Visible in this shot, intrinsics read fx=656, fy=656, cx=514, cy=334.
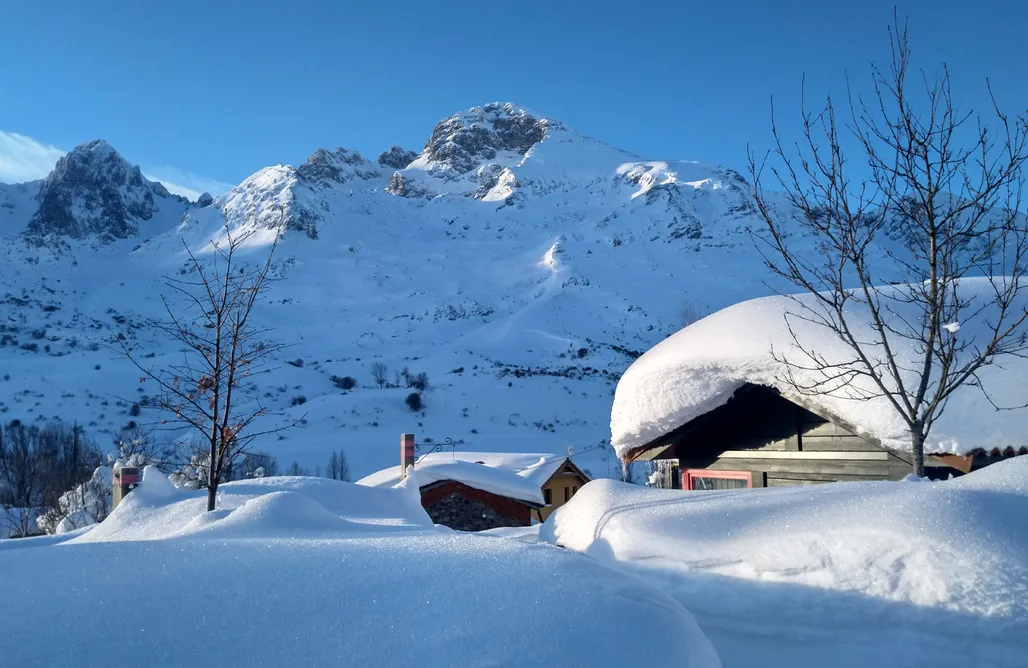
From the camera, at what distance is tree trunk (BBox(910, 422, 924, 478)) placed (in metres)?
4.02

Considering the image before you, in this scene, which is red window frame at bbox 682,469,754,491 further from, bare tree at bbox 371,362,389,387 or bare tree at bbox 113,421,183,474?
bare tree at bbox 371,362,389,387

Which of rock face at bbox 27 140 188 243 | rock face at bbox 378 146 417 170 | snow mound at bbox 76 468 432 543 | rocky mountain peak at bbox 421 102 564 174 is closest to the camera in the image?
snow mound at bbox 76 468 432 543

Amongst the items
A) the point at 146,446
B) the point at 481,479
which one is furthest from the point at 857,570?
the point at 146,446

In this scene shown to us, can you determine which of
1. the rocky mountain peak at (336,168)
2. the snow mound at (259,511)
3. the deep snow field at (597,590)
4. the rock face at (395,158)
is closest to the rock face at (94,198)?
A: the rocky mountain peak at (336,168)

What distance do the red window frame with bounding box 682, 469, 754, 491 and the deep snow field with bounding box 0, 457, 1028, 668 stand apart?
11.9ft

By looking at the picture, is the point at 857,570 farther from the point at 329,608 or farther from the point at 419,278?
the point at 419,278

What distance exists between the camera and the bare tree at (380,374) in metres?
56.1

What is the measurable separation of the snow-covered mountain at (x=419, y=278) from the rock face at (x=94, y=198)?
41 centimetres

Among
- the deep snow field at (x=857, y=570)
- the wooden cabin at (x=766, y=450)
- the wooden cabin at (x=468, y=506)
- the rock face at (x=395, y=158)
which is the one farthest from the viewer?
the rock face at (x=395, y=158)

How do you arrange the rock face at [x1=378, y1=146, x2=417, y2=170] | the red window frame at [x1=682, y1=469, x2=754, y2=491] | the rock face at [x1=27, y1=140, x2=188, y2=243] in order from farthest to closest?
the rock face at [x1=378, y1=146, x2=417, y2=170], the rock face at [x1=27, y1=140, x2=188, y2=243], the red window frame at [x1=682, y1=469, x2=754, y2=491]

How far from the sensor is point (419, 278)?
93062mm

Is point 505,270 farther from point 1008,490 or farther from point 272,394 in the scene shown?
point 1008,490

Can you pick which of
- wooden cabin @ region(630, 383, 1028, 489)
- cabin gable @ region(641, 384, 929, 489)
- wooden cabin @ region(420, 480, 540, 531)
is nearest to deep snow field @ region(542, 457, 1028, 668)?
wooden cabin @ region(630, 383, 1028, 489)

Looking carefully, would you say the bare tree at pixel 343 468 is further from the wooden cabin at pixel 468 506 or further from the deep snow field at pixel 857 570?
the deep snow field at pixel 857 570
